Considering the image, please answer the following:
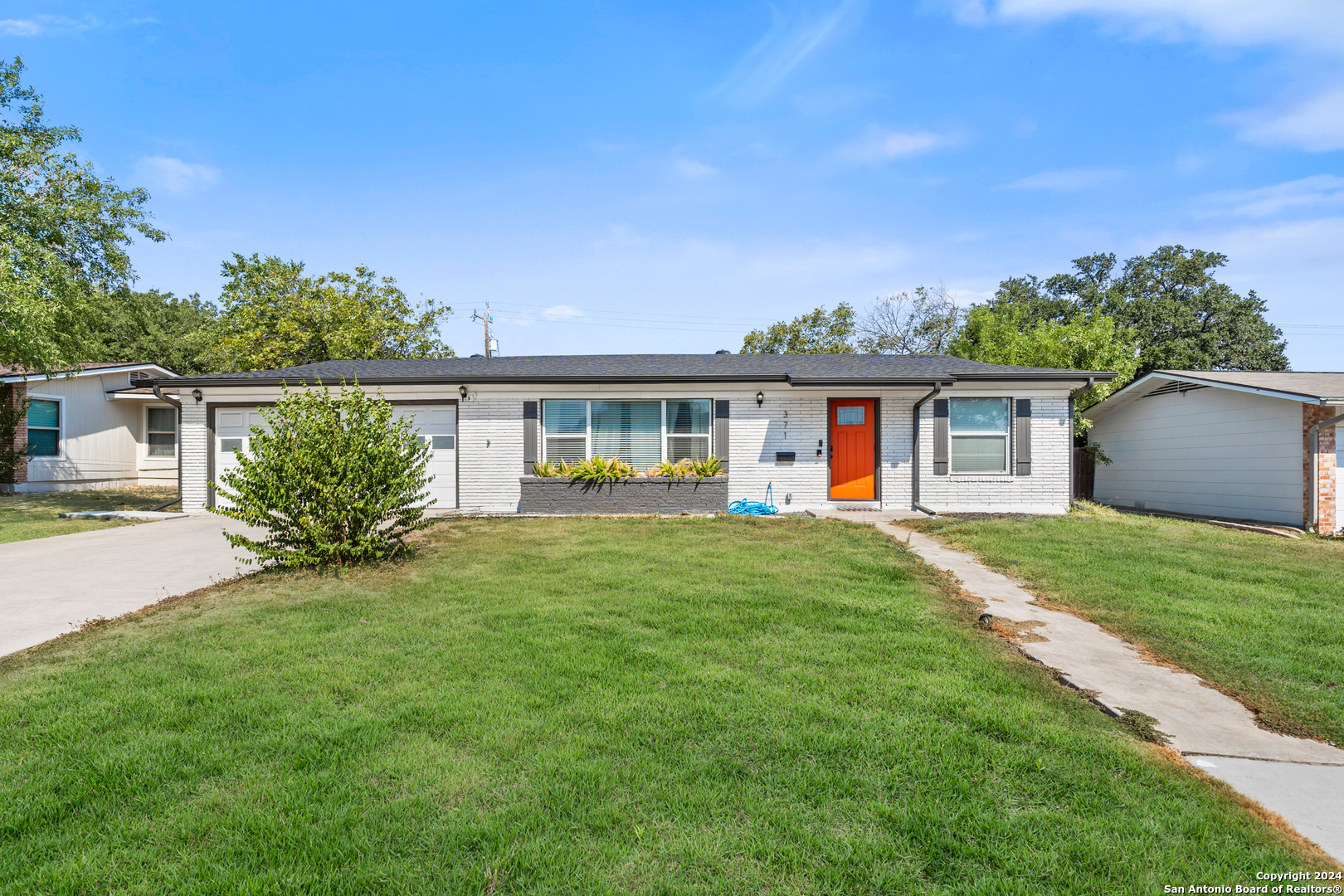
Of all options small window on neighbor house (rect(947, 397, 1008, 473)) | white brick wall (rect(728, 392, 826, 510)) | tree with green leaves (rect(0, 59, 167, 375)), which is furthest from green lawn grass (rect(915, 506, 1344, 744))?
tree with green leaves (rect(0, 59, 167, 375))

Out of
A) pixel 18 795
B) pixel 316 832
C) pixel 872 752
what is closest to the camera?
pixel 316 832

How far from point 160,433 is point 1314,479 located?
95.3ft

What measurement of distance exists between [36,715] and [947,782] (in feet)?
14.0

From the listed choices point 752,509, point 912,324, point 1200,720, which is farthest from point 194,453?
point 912,324

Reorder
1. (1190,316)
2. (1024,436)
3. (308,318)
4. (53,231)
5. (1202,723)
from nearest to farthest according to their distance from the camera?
1. (1202,723)
2. (1024,436)
3. (53,231)
4. (308,318)
5. (1190,316)

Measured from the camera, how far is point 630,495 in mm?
11273

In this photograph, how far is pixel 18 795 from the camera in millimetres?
2355

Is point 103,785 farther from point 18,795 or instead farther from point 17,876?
point 17,876

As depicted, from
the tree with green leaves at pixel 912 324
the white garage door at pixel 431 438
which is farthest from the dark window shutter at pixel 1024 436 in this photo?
the tree with green leaves at pixel 912 324

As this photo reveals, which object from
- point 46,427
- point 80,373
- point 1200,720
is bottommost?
point 1200,720

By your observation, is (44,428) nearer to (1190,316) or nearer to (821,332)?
(821,332)

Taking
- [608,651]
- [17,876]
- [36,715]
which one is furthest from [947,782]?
[36,715]

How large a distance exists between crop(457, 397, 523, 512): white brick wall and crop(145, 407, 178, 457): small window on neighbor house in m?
13.9

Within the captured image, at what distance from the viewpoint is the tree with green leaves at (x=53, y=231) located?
1166 cm
